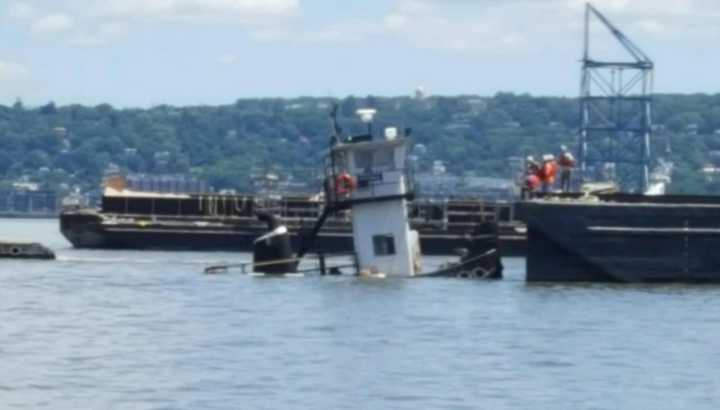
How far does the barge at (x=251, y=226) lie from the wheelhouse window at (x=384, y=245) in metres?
28.9

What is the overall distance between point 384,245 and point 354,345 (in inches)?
680

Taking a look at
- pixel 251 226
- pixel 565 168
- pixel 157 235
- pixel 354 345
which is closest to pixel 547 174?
pixel 565 168

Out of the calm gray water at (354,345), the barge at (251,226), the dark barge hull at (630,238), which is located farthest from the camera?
the barge at (251,226)

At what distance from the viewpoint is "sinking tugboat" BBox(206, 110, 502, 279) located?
6262cm

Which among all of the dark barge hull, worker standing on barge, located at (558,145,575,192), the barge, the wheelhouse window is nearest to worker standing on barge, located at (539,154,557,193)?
worker standing on barge, located at (558,145,575,192)

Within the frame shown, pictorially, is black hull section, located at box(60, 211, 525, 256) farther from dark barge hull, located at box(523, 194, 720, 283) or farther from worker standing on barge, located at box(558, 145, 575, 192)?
dark barge hull, located at box(523, 194, 720, 283)

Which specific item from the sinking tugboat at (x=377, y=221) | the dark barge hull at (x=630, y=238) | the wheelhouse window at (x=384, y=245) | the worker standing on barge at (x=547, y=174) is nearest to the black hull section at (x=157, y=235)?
the sinking tugboat at (x=377, y=221)

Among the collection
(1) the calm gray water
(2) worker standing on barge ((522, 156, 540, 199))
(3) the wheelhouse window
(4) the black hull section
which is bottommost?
(1) the calm gray water

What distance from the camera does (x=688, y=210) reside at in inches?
2282

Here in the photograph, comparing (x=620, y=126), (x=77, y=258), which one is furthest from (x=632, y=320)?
(x=620, y=126)

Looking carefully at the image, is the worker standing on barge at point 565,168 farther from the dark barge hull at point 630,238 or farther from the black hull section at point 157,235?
the black hull section at point 157,235

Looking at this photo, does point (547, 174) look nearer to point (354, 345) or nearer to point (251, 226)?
point (354, 345)

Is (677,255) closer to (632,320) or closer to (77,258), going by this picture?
(632,320)

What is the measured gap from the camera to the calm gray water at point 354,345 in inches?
1513
